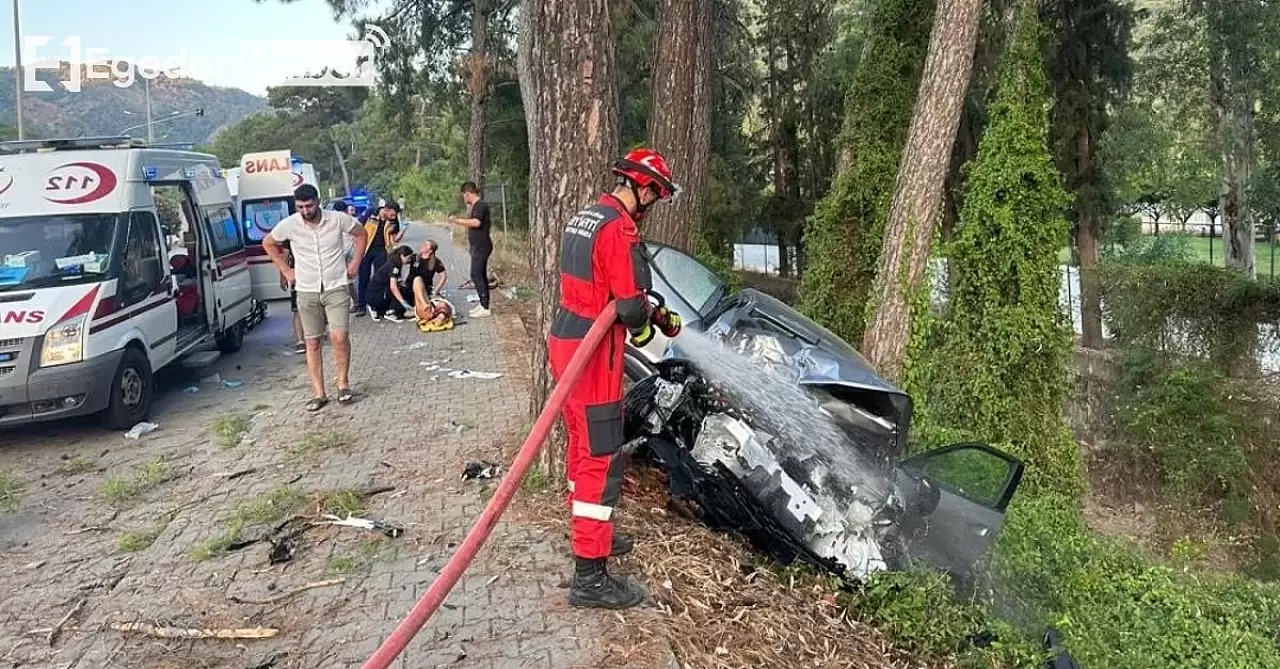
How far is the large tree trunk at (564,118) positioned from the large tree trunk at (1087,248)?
10.9 m

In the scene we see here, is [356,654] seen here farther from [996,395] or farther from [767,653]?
[996,395]

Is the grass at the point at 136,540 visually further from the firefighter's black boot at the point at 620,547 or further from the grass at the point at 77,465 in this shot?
the firefighter's black boot at the point at 620,547

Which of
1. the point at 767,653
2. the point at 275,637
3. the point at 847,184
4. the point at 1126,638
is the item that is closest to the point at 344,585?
the point at 275,637

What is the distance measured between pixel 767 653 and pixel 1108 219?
1573cm

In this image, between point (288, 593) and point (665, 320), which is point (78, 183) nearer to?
point (288, 593)

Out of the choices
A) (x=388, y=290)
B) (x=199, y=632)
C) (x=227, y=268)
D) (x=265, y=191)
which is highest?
(x=265, y=191)

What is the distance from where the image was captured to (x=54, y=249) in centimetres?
810

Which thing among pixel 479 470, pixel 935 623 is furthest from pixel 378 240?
pixel 935 623

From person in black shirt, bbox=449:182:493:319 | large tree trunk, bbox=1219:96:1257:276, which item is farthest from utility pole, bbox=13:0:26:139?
large tree trunk, bbox=1219:96:1257:276

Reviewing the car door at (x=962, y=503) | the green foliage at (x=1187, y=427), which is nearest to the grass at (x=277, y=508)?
the car door at (x=962, y=503)

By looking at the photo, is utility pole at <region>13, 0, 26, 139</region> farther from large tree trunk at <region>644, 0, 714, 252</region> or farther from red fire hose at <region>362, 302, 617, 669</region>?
red fire hose at <region>362, 302, 617, 669</region>

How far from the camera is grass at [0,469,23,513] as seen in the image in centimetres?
630

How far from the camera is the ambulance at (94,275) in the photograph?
7.34m

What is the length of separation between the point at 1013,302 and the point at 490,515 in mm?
7595
